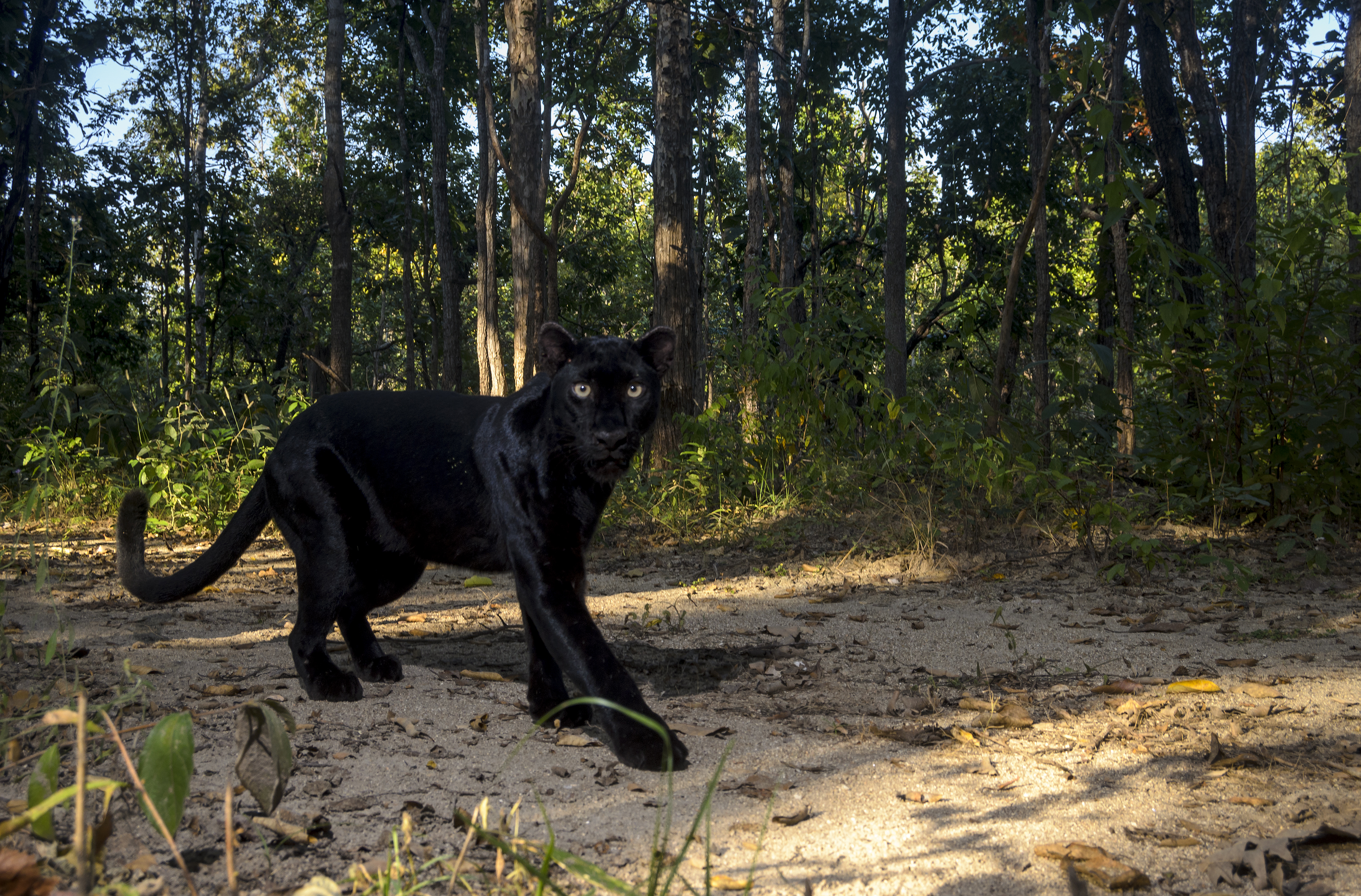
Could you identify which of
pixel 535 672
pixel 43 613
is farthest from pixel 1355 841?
pixel 43 613

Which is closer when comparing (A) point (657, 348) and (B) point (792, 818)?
(B) point (792, 818)

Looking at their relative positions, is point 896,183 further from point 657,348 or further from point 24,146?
point 24,146

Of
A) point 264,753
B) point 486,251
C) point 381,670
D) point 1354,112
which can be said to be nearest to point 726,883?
point 264,753

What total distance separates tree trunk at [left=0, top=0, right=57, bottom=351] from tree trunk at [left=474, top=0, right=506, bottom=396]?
4.04 meters

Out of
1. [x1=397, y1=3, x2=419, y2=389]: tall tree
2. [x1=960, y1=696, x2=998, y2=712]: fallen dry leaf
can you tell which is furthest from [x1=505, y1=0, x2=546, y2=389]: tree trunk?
[x1=397, y1=3, x2=419, y2=389]: tall tree

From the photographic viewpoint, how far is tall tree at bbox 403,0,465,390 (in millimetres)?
17594

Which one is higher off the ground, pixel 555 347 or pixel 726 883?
pixel 555 347

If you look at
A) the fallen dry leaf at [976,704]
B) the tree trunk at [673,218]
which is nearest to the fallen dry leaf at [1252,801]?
the fallen dry leaf at [976,704]

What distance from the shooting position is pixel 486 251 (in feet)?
46.3

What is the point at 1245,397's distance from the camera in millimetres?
5344

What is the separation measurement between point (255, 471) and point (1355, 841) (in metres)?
7.14

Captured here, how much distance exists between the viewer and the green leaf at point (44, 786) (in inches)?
52.7

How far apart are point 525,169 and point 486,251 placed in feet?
19.1

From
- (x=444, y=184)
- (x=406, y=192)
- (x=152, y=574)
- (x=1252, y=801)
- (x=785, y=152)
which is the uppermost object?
(x=406, y=192)
